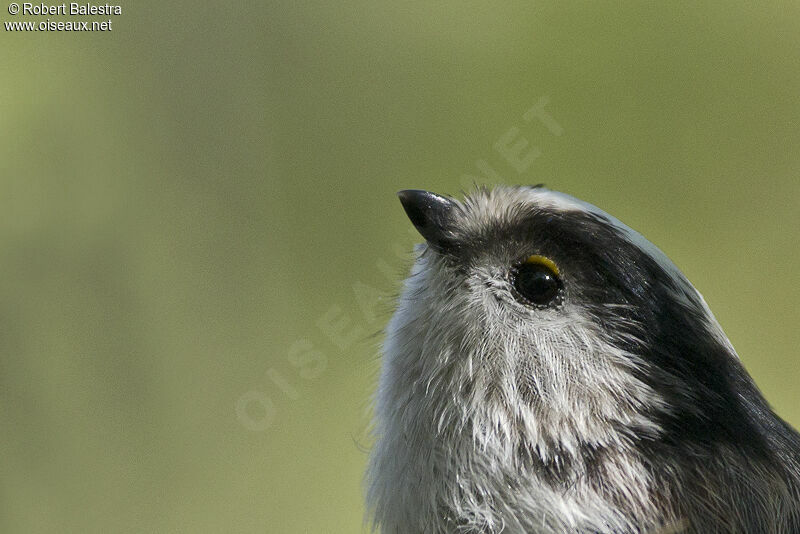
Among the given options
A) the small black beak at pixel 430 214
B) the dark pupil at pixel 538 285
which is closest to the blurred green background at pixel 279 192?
the small black beak at pixel 430 214

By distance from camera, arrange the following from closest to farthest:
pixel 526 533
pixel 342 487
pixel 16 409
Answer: pixel 526 533 < pixel 342 487 < pixel 16 409

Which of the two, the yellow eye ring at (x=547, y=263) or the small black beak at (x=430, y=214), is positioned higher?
the small black beak at (x=430, y=214)

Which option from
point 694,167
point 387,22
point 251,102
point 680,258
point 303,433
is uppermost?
point 387,22

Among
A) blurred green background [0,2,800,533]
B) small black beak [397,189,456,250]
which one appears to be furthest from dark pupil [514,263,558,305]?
blurred green background [0,2,800,533]

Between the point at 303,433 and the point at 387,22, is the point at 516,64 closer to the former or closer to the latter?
the point at 387,22

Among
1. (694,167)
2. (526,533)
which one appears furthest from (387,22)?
(526,533)

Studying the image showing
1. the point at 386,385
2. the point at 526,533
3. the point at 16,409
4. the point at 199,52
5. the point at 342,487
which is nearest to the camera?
the point at 526,533

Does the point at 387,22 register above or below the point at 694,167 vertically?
above

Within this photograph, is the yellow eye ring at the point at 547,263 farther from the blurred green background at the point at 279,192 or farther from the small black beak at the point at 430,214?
the blurred green background at the point at 279,192

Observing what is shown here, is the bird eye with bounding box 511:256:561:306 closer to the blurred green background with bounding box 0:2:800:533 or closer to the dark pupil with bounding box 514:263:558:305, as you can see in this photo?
the dark pupil with bounding box 514:263:558:305
